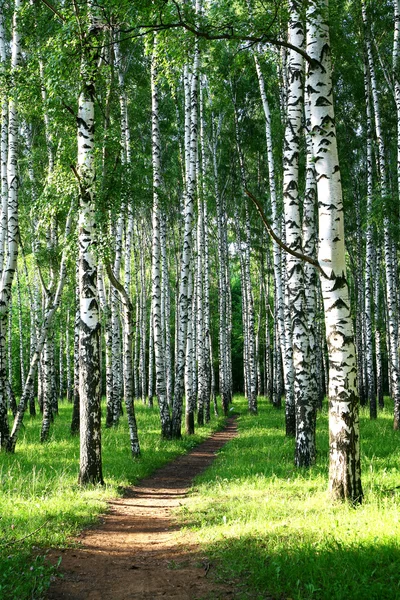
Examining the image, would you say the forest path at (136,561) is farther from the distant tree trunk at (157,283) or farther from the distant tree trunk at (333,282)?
the distant tree trunk at (157,283)

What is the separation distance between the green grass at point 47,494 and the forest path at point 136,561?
0.21m

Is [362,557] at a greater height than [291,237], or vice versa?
[291,237]

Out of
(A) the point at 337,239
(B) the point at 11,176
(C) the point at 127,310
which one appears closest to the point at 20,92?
(B) the point at 11,176

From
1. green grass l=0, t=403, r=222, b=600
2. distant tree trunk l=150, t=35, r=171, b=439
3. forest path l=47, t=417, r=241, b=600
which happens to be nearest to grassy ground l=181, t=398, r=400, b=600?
forest path l=47, t=417, r=241, b=600

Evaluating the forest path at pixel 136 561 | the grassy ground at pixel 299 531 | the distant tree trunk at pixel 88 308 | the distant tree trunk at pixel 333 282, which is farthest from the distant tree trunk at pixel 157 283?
the distant tree trunk at pixel 333 282

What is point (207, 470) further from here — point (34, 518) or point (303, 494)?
point (34, 518)

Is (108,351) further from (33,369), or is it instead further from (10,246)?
(10,246)

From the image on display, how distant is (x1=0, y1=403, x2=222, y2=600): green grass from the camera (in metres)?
4.66

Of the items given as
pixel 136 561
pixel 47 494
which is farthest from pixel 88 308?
pixel 136 561

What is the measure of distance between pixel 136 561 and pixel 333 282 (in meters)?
3.76

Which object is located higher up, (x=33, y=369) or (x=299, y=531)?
(x=33, y=369)

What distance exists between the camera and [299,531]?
199 inches

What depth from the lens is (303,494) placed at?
6.61 meters

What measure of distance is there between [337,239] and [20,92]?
266 inches
